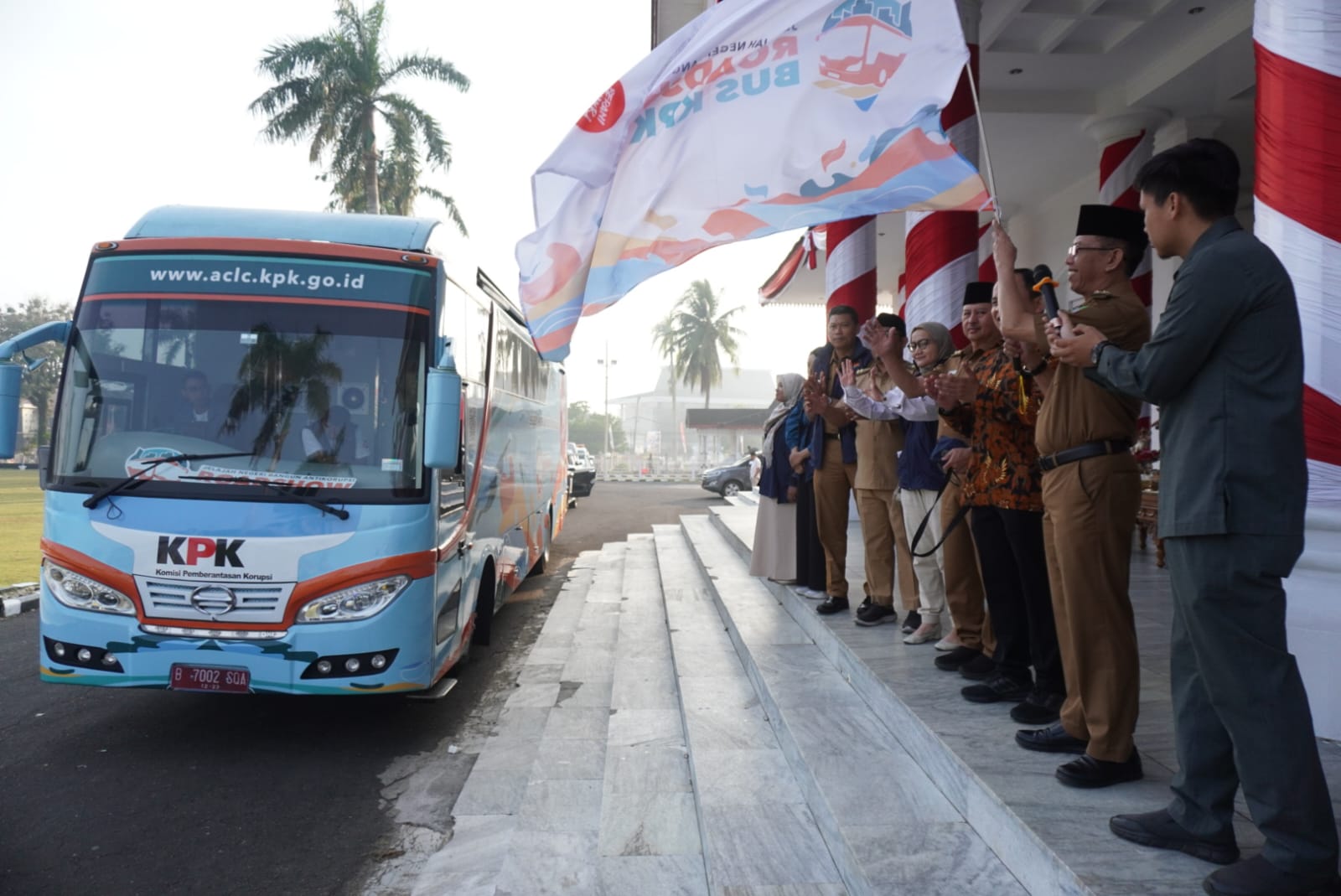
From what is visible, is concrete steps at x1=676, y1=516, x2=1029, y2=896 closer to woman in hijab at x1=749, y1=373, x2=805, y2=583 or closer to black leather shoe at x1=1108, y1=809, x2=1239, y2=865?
black leather shoe at x1=1108, y1=809, x2=1239, y2=865

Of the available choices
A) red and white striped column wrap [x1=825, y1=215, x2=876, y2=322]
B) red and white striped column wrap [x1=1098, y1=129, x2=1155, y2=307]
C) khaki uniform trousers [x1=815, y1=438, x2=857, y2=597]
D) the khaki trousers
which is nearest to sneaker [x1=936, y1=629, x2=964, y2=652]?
the khaki trousers

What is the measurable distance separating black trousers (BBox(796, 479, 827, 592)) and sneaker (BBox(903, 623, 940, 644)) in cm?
144

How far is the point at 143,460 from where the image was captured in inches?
188

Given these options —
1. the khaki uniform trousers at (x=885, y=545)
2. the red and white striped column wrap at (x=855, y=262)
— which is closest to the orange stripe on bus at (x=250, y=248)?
the khaki uniform trousers at (x=885, y=545)

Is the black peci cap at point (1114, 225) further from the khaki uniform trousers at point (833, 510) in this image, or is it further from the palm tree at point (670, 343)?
the palm tree at point (670, 343)

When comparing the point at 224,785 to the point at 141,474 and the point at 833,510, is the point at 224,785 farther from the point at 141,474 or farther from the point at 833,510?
the point at 833,510

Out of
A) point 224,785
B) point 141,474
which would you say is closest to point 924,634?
point 224,785

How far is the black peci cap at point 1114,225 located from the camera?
2.85m

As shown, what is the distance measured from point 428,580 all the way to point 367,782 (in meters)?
1.08

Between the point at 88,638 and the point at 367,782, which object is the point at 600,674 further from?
the point at 88,638

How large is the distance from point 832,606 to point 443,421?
2905 mm

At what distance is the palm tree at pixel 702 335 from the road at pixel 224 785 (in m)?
52.0

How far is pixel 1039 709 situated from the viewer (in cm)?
354

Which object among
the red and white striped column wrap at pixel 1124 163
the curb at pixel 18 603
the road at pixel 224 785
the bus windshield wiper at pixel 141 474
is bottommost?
the road at pixel 224 785
